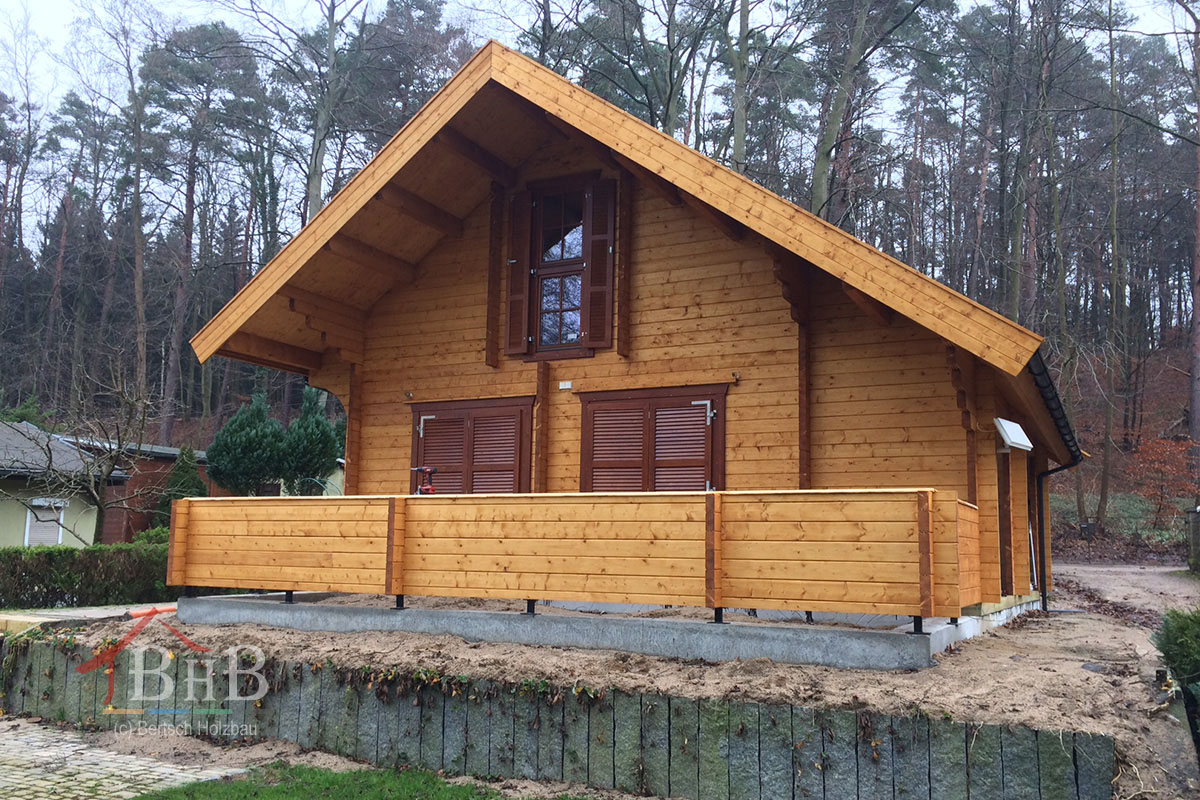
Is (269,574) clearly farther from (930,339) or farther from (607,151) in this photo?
(930,339)

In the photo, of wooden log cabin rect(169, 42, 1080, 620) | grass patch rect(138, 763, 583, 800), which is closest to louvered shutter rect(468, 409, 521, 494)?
wooden log cabin rect(169, 42, 1080, 620)

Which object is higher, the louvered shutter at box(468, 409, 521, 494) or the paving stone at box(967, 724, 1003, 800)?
the louvered shutter at box(468, 409, 521, 494)

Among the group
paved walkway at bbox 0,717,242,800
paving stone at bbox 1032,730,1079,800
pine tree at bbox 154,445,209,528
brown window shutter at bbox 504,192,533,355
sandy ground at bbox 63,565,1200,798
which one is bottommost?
paved walkway at bbox 0,717,242,800

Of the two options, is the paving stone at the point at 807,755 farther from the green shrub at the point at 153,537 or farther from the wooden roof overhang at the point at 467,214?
the green shrub at the point at 153,537

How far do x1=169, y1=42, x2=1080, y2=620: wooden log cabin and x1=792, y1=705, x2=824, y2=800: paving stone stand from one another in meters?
1.03

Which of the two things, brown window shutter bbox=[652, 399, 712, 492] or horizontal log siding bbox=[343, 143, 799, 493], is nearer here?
horizontal log siding bbox=[343, 143, 799, 493]

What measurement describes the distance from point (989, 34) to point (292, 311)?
2091cm

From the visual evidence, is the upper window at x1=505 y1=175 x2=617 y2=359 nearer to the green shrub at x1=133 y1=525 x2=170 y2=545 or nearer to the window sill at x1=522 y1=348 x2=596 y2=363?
the window sill at x1=522 y1=348 x2=596 y2=363

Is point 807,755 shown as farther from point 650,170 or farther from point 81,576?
point 81,576

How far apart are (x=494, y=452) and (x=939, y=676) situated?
248 inches

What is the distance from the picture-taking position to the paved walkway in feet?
22.0

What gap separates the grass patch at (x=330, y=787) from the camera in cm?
642

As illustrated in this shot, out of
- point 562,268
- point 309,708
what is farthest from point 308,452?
point 309,708

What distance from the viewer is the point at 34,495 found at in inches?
749
